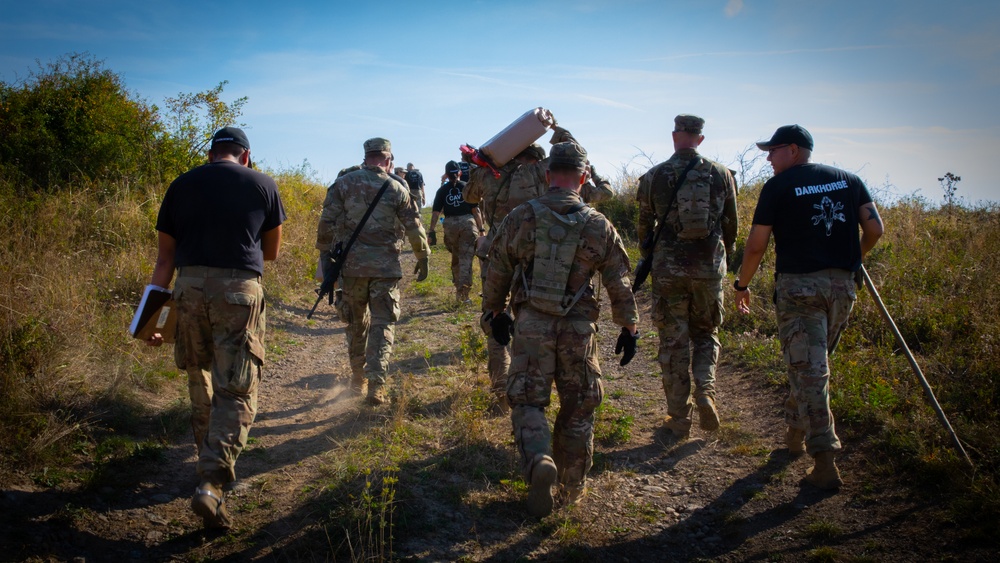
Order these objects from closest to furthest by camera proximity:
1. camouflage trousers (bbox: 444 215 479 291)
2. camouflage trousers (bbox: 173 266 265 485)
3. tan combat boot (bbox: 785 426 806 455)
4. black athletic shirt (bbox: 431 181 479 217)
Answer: camouflage trousers (bbox: 173 266 265 485), tan combat boot (bbox: 785 426 806 455), camouflage trousers (bbox: 444 215 479 291), black athletic shirt (bbox: 431 181 479 217)

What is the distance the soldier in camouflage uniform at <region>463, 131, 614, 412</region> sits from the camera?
5906 millimetres

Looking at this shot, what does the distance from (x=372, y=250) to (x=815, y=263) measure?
4.00 meters

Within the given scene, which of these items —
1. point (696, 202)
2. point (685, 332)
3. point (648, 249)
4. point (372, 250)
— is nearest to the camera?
point (696, 202)

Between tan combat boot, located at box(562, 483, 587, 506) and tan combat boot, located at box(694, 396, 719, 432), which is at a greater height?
tan combat boot, located at box(694, 396, 719, 432)

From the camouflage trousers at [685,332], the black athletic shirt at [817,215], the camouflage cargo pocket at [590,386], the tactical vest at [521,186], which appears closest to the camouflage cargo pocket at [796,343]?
the black athletic shirt at [817,215]

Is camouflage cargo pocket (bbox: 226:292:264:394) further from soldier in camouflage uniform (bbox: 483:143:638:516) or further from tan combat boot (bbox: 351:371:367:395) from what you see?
tan combat boot (bbox: 351:371:367:395)

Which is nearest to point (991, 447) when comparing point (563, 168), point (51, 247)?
point (563, 168)

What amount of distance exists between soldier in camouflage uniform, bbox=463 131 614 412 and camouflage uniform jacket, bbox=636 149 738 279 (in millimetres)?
548

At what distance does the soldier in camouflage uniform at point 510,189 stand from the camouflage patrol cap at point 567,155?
1.58 metres

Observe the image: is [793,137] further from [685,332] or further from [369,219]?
[369,219]

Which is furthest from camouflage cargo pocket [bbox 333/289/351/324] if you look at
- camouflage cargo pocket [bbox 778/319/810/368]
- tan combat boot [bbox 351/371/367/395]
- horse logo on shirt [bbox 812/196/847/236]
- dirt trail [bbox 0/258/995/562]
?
horse logo on shirt [bbox 812/196/847/236]

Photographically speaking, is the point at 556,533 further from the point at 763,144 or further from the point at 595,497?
the point at 763,144

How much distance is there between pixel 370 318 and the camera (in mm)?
6625

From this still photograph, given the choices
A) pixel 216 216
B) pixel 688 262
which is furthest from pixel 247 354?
pixel 688 262
